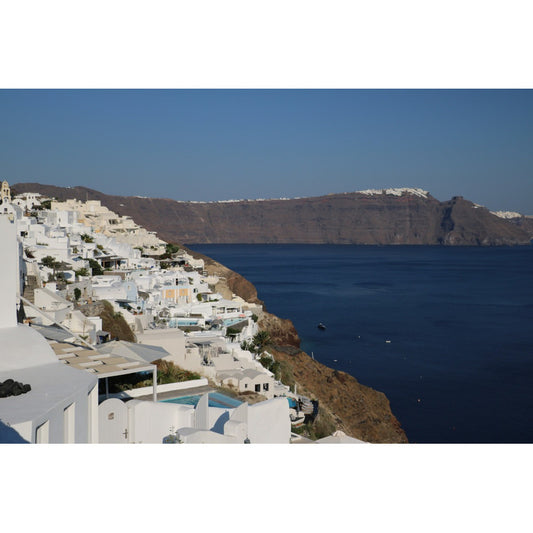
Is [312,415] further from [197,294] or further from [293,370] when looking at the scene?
[197,294]

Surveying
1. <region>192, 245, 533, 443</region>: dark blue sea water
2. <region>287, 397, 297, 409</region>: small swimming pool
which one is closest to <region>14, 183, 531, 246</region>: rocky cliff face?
<region>192, 245, 533, 443</region>: dark blue sea water

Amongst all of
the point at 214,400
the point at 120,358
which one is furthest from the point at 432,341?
the point at 120,358

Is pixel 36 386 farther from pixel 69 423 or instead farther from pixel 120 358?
pixel 120 358

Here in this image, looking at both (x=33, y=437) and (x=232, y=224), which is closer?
(x=33, y=437)

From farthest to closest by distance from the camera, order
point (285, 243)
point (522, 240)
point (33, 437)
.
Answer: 1. point (285, 243)
2. point (522, 240)
3. point (33, 437)

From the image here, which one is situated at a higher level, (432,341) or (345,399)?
(345,399)

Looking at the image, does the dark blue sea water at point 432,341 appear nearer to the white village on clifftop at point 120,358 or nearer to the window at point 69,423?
the white village on clifftop at point 120,358

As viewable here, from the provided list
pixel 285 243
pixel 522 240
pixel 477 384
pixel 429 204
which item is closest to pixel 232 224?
pixel 285 243

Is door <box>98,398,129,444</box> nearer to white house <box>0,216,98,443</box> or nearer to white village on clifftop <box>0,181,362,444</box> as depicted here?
white village on clifftop <box>0,181,362,444</box>
